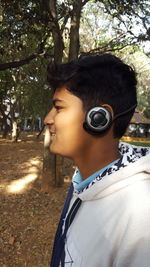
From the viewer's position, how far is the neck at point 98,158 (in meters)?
1.47

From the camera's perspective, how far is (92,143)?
1485mm

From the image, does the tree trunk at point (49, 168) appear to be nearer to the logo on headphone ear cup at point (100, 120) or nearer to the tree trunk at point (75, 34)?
the tree trunk at point (75, 34)

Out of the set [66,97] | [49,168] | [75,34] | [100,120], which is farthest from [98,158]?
[75,34]

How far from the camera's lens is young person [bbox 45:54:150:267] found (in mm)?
1174

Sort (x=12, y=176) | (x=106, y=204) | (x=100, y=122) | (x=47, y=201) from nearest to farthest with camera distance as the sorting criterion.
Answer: (x=106, y=204), (x=100, y=122), (x=47, y=201), (x=12, y=176)

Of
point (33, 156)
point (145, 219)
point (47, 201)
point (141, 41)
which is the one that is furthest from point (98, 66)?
point (33, 156)

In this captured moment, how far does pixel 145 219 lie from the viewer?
1.02 m

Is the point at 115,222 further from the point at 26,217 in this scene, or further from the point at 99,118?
the point at 26,217

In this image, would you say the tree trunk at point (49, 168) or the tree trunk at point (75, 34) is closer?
the tree trunk at point (75, 34)

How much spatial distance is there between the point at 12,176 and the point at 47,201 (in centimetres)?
247

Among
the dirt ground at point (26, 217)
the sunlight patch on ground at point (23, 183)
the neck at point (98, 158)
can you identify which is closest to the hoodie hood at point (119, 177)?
the neck at point (98, 158)

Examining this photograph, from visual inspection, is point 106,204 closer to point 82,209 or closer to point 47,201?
point 82,209

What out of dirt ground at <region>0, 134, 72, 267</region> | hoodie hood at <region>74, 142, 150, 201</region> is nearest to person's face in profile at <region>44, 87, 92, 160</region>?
hoodie hood at <region>74, 142, 150, 201</region>

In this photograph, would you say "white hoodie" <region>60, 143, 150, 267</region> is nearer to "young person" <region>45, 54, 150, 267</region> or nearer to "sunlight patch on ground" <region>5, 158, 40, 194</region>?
"young person" <region>45, 54, 150, 267</region>
